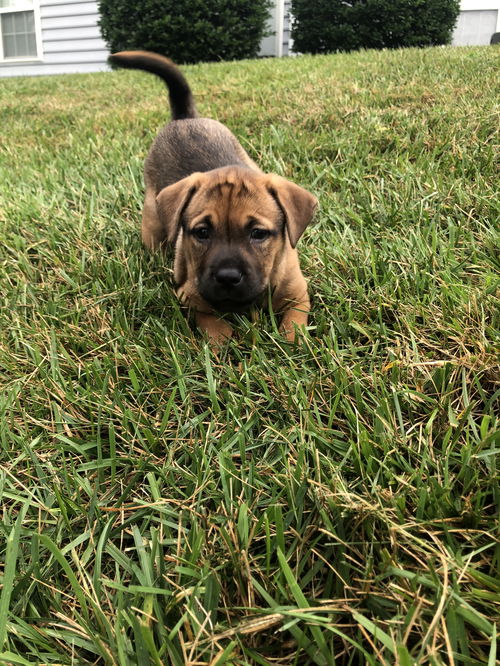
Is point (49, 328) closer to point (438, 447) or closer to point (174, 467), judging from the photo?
point (174, 467)

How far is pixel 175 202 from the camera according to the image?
2.94 m

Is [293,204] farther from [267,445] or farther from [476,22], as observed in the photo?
[476,22]

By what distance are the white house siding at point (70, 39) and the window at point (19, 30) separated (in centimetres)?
39

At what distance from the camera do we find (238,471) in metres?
1.75

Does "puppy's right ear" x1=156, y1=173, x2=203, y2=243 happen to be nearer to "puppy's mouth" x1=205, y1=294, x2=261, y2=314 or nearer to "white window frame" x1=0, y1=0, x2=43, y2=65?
"puppy's mouth" x1=205, y1=294, x2=261, y2=314

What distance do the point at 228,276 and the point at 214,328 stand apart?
303 millimetres

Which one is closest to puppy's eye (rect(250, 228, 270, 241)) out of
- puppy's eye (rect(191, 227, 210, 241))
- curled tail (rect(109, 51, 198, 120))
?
puppy's eye (rect(191, 227, 210, 241))

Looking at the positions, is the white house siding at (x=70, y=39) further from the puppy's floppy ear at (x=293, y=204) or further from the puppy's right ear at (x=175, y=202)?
the puppy's floppy ear at (x=293, y=204)

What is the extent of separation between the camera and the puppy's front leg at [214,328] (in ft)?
8.48

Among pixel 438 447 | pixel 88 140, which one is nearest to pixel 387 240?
pixel 438 447

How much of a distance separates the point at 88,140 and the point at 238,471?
5.00 metres

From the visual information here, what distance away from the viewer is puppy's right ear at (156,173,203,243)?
9.54 feet

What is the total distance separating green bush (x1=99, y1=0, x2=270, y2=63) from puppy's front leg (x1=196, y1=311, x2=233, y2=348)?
11819mm

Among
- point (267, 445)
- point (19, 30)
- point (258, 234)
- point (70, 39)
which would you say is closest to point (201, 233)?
point (258, 234)
